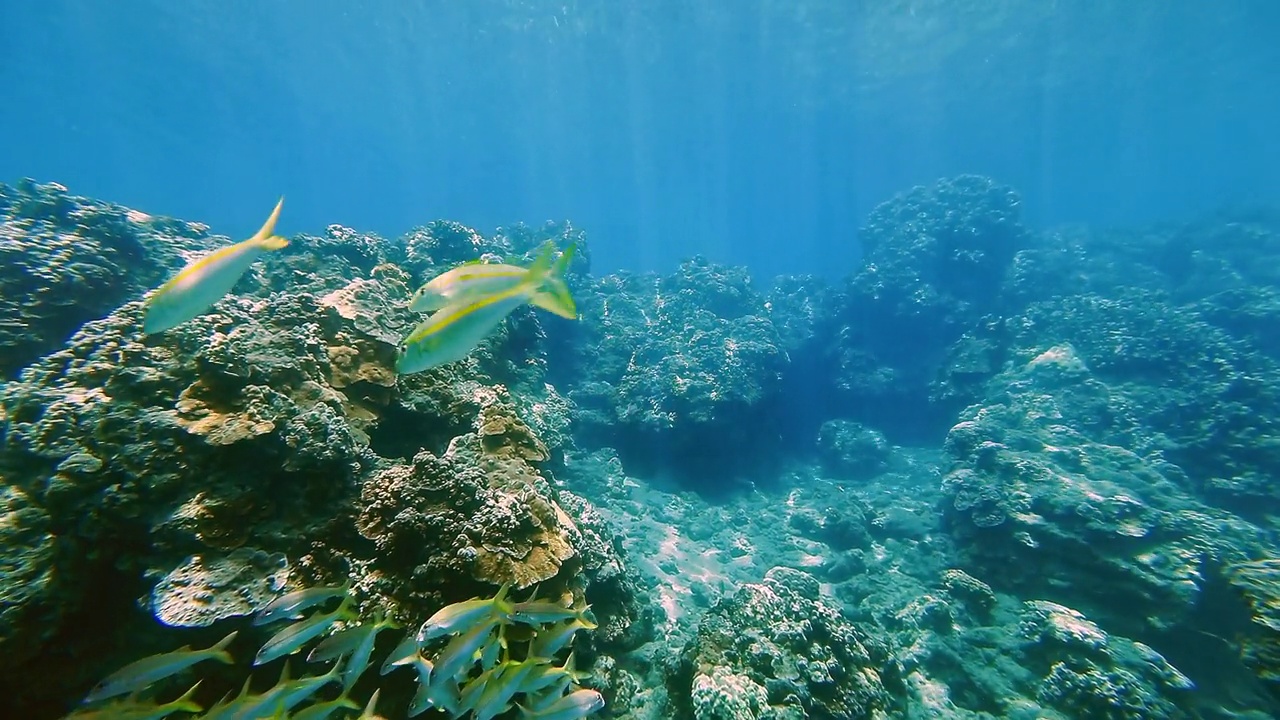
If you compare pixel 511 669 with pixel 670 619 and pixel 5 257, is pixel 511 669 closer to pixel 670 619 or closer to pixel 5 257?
pixel 670 619

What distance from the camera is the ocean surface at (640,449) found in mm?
3357

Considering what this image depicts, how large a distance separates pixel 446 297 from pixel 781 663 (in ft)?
17.1

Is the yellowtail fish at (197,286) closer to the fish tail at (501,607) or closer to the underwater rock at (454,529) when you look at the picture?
the underwater rock at (454,529)

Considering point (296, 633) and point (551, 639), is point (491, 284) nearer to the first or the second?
point (296, 633)

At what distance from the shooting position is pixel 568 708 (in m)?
3.06

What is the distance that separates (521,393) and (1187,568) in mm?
11959

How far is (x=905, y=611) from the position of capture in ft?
27.8

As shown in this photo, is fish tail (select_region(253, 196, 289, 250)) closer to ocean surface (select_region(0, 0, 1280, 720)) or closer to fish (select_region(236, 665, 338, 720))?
ocean surface (select_region(0, 0, 1280, 720))

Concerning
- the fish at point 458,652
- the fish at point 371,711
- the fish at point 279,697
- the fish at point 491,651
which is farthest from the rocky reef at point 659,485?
the fish at point 458,652

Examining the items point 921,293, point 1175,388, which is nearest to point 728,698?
point 1175,388

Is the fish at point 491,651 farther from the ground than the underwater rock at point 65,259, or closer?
closer

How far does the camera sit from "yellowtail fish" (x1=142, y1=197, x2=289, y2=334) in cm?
294

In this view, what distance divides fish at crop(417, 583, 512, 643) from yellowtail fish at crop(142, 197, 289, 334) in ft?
7.65

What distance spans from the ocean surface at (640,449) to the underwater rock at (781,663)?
0.05 metres
